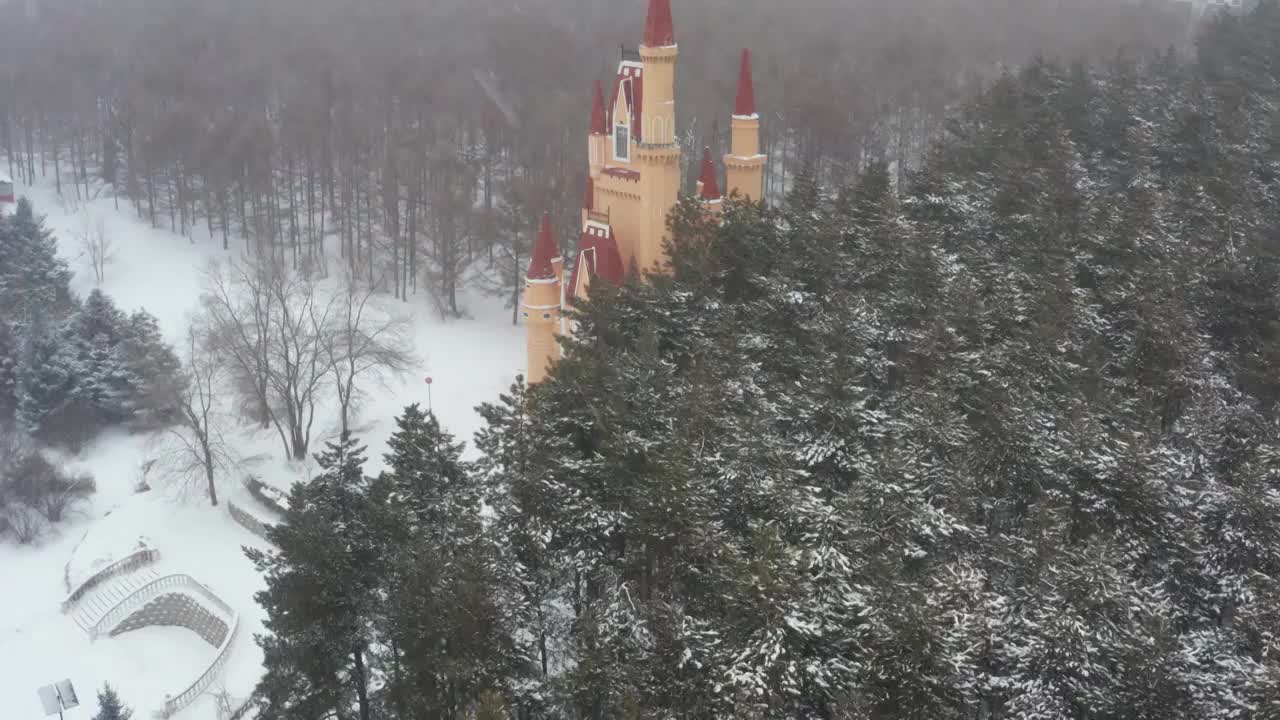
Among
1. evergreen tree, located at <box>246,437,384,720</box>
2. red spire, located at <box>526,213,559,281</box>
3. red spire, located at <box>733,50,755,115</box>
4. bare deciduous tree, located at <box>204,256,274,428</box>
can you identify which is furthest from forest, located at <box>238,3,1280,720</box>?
bare deciduous tree, located at <box>204,256,274,428</box>

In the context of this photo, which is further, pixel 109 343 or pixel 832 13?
pixel 832 13

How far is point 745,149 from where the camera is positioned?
132 ft

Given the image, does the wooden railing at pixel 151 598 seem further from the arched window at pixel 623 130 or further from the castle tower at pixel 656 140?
the arched window at pixel 623 130

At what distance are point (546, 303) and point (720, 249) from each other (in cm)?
654

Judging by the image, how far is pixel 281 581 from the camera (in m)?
19.0

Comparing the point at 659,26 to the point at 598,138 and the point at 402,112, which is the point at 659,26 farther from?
the point at 402,112

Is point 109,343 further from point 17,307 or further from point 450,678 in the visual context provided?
point 450,678

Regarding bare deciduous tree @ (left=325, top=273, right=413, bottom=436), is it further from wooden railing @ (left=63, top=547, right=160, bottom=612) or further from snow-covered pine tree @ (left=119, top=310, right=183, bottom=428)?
wooden railing @ (left=63, top=547, right=160, bottom=612)

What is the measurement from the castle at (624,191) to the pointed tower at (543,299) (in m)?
0.03

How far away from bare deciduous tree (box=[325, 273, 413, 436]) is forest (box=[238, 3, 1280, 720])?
15.3 metres

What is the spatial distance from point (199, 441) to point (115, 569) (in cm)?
663

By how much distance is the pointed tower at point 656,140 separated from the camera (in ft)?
112

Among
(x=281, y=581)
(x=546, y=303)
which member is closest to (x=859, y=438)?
(x=281, y=581)

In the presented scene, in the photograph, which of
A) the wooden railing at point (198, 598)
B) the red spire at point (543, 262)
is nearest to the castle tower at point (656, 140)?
the red spire at point (543, 262)
